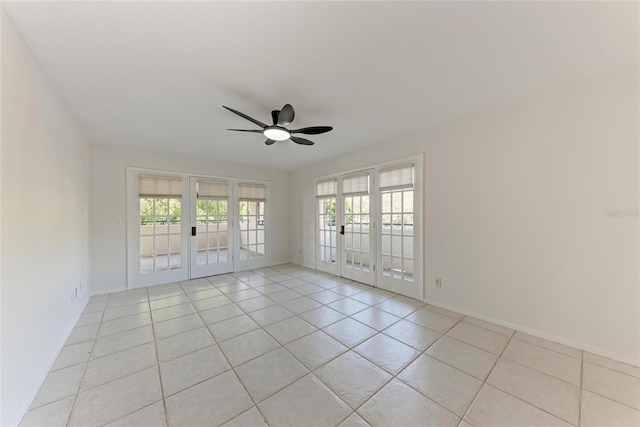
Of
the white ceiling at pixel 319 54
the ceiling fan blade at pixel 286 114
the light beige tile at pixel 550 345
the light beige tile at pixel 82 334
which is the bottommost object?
the light beige tile at pixel 550 345

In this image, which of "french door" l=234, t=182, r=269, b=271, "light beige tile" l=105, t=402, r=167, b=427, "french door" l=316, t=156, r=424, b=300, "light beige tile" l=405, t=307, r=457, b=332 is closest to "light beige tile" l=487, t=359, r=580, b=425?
"light beige tile" l=405, t=307, r=457, b=332

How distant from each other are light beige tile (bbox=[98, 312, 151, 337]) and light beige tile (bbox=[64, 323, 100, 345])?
57 millimetres

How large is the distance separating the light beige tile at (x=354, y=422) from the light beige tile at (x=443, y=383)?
508 millimetres

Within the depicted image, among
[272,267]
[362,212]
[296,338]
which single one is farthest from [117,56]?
[272,267]

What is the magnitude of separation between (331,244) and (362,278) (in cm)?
102

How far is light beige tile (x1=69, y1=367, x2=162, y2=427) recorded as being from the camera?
1453 mm

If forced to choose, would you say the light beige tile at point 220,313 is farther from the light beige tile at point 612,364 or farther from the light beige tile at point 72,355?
the light beige tile at point 612,364

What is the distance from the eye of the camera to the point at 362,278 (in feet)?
13.8

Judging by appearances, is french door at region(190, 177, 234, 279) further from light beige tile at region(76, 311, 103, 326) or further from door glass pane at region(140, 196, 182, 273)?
light beige tile at region(76, 311, 103, 326)

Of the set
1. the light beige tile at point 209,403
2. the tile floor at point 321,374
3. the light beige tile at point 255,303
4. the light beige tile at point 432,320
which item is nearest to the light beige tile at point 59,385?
the tile floor at point 321,374

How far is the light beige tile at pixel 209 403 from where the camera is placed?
1445 millimetres

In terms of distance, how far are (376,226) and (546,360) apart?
241 cm

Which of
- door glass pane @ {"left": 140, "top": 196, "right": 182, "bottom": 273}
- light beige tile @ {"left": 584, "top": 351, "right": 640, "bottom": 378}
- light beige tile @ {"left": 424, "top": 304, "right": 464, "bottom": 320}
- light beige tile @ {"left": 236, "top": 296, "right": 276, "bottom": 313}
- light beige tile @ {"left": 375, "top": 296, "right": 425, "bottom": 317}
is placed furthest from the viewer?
door glass pane @ {"left": 140, "top": 196, "right": 182, "bottom": 273}

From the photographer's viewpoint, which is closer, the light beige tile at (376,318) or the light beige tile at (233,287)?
the light beige tile at (376,318)
